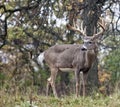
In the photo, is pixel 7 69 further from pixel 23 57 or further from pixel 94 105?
pixel 94 105

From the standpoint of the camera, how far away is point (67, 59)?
12812 millimetres

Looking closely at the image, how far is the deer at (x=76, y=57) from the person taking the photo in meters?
12.1

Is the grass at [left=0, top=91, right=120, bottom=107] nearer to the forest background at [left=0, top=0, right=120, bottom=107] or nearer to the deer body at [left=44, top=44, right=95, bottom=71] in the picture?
the forest background at [left=0, top=0, right=120, bottom=107]

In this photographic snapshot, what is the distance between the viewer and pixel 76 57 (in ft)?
41.1

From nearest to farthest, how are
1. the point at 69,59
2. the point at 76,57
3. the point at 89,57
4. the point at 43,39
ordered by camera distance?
1. the point at 89,57
2. the point at 76,57
3. the point at 69,59
4. the point at 43,39

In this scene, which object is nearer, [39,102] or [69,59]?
[39,102]

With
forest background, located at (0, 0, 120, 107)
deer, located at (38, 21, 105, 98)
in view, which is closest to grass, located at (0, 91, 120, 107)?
forest background, located at (0, 0, 120, 107)

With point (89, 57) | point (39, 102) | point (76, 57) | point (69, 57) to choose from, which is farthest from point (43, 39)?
point (39, 102)

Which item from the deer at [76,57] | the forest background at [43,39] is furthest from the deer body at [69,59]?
the forest background at [43,39]

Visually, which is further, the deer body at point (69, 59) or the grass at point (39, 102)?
the deer body at point (69, 59)

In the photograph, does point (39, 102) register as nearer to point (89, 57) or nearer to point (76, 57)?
point (89, 57)

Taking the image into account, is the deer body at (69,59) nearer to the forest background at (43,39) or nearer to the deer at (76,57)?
the deer at (76,57)

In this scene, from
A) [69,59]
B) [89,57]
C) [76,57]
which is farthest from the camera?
[69,59]

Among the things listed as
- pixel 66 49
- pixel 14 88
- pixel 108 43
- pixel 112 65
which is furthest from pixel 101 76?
pixel 14 88
